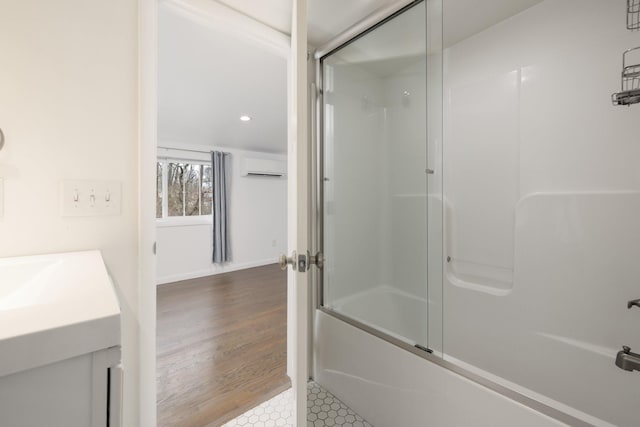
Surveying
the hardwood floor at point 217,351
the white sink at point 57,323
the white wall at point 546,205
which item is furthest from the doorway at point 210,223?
the white wall at point 546,205

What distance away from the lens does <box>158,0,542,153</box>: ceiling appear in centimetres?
132

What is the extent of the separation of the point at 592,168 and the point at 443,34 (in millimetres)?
1058

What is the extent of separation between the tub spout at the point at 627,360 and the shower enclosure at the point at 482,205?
52 mm

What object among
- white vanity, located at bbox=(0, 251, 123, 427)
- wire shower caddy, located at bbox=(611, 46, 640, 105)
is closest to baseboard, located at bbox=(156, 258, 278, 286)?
white vanity, located at bbox=(0, 251, 123, 427)

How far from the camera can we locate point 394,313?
154 centimetres

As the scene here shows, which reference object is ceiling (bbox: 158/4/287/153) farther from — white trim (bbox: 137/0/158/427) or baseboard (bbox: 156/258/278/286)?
baseboard (bbox: 156/258/278/286)

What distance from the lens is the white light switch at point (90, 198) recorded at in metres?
0.91

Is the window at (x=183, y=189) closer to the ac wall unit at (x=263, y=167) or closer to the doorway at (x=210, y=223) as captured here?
the doorway at (x=210, y=223)

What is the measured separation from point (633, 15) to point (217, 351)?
3.08 meters

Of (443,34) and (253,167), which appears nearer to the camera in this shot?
(443,34)

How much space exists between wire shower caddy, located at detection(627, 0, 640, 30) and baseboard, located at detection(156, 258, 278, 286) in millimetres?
4773

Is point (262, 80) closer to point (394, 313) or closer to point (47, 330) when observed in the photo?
point (394, 313)

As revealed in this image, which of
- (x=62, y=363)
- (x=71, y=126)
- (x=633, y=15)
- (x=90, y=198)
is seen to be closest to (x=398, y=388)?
(x=62, y=363)

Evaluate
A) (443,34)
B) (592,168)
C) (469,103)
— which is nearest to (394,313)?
(592,168)
